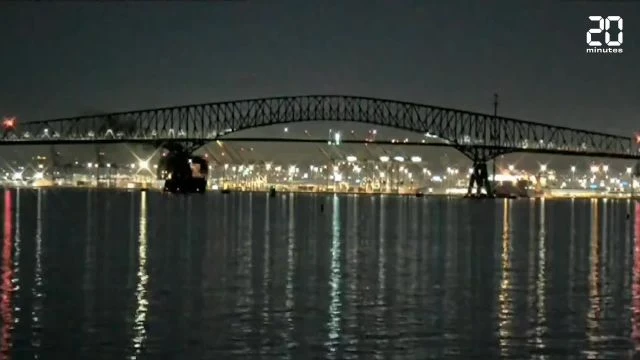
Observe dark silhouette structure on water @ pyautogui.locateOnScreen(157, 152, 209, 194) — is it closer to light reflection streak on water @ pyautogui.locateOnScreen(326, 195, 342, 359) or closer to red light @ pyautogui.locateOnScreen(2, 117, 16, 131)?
red light @ pyautogui.locateOnScreen(2, 117, 16, 131)

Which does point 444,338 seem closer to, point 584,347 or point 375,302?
point 584,347

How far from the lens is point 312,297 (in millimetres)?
24672

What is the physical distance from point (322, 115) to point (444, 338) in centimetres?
14886

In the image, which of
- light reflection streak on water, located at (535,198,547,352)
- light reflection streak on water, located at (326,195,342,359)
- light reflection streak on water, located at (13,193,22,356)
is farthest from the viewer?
light reflection streak on water, located at (13,193,22,356)

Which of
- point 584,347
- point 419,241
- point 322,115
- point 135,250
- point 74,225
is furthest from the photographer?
point 322,115

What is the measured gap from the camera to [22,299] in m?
23.4

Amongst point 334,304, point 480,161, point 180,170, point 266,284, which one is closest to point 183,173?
point 180,170

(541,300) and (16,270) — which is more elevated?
(16,270)

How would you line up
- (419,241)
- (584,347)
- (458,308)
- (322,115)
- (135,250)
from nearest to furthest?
1. (584,347)
2. (458,308)
3. (135,250)
4. (419,241)
5. (322,115)

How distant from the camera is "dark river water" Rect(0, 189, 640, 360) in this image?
727 inches

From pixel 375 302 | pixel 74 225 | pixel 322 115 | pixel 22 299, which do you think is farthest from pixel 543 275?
pixel 322 115

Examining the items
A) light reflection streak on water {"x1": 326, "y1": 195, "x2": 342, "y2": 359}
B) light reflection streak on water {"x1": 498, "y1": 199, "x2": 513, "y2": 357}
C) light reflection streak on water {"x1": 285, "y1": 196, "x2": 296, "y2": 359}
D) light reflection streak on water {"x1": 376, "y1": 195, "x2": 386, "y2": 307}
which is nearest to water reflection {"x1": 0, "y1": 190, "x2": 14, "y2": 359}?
light reflection streak on water {"x1": 285, "y1": 196, "x2": 296, "y2": 359}

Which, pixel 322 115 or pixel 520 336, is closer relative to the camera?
pixel 520 336

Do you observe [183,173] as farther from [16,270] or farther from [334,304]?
[334,304]
